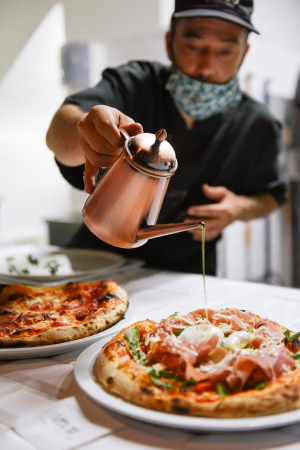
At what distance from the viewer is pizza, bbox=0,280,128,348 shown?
2.83 feet

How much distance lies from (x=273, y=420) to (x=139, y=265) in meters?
1.13

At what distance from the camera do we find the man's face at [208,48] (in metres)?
1.58

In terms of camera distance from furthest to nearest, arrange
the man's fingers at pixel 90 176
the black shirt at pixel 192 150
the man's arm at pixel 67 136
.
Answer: the black shirt at pixel 192 150
the man's arm at pixel 67 136
the man's fingers at pixel 90 176

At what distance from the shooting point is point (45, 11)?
14.5 ft

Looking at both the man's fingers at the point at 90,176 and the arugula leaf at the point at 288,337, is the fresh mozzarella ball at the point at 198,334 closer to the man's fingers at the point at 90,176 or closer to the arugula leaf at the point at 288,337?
the arugula leaf at the point at 288,337

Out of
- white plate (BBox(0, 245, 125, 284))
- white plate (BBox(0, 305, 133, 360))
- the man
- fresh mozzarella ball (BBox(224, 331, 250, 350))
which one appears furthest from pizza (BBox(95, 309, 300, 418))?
→ the man

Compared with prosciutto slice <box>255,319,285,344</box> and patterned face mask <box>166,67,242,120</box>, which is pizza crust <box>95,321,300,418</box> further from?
patterned face mask <box>166,67,242,120</box>

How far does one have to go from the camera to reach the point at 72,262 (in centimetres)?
167

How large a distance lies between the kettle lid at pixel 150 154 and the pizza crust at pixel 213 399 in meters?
0.37

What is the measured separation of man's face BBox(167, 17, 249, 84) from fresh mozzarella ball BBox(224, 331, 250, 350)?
119cm

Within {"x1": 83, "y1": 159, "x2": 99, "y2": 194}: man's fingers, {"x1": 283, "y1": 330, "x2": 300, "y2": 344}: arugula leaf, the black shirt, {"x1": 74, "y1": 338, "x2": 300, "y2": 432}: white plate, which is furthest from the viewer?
the black shirt

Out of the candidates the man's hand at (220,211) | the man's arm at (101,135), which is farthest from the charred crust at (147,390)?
the man's hand at (220,211)

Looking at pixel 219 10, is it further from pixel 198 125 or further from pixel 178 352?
pixel 178 352

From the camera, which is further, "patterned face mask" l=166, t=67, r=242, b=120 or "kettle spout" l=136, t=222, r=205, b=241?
"patterned face mask" l=166, t=67, r=242, b=120
